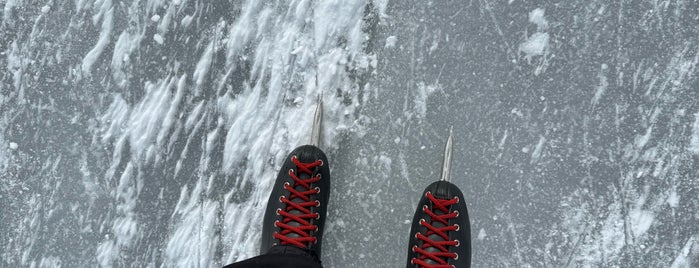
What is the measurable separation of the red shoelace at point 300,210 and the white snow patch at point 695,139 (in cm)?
71

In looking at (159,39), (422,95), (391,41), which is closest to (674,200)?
(422,95)

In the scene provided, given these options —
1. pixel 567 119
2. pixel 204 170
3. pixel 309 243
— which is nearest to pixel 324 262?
pixel 309 243

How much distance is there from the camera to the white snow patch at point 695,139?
0.94 metres

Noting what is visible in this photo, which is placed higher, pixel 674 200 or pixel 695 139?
pixel 695 139

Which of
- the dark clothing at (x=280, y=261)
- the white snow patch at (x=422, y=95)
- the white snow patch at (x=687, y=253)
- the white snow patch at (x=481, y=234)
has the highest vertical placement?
the white snow patch at (x=422, y=95)

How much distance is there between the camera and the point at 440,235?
947 millimetres

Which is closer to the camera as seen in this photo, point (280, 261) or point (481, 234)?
point (280, 261)

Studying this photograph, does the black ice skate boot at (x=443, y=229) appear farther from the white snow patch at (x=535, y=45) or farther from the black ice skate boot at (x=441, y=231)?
the white snow patch at (x=535, y=45)

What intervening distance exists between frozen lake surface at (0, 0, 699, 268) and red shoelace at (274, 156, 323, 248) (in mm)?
54

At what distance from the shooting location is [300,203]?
96 centimetres

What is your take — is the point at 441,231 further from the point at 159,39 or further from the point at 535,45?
the point at 159,39

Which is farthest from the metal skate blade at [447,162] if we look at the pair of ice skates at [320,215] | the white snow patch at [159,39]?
the white snow patch at [159,39]

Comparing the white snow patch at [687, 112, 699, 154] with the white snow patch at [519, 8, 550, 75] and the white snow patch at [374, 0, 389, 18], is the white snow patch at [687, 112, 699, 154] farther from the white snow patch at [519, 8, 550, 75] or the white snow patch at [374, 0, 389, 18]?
the white snow patch at [374, 0, 389, 18]

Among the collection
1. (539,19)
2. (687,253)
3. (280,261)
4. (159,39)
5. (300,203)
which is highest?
(539,19)
